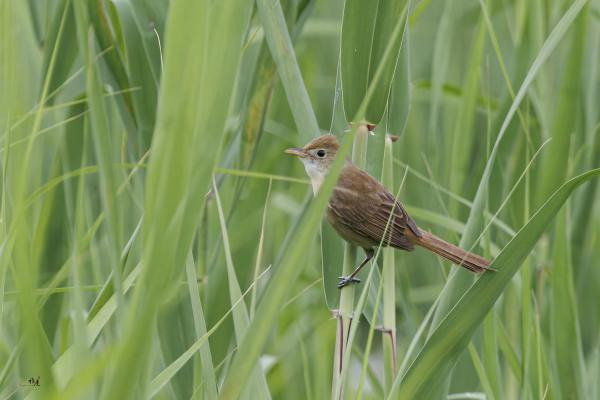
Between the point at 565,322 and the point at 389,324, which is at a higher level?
the point at 389,324

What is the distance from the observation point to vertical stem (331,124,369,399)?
1.54 m

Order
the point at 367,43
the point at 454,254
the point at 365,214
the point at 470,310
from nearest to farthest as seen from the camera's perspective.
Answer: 1. the point at 470,310
2. the point at 367,43
3. the point at 454,254
4. the point at 365,214

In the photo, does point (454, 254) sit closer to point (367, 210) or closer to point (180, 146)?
point (367, 210)

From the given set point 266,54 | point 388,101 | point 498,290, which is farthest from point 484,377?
point 266,54

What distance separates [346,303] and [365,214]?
395 millimetres

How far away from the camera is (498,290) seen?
1.42 m

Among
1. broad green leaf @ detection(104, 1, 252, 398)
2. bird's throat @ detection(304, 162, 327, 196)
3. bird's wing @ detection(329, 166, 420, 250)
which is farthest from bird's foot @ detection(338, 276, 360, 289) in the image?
broad green leaf @ detection(104, 1, 252, 398)

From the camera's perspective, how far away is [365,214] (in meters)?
1.93

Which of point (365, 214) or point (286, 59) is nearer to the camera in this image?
point (286, 59)

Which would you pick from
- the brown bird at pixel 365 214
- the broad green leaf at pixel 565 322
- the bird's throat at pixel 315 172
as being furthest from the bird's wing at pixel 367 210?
the broad green leaf at pixel 565 322

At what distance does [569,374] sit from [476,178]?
47 cm

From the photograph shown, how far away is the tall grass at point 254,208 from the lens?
0.93 meters

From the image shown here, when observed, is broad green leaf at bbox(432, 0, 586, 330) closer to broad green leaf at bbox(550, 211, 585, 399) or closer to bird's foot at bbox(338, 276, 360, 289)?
bird's foot at bbox(338, 276, 360, 289)

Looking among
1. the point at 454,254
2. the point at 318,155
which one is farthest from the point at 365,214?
the point at 454,254
